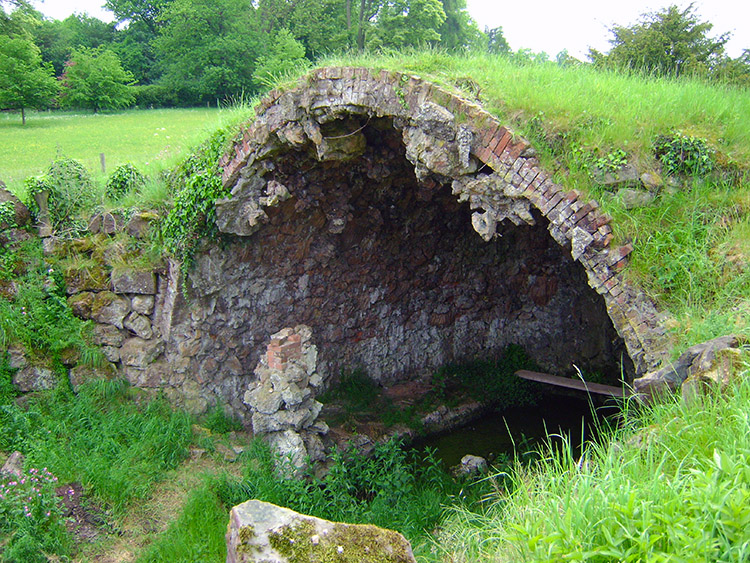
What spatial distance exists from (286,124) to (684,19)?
8.12 metres

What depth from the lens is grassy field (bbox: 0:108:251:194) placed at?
846 centimetres

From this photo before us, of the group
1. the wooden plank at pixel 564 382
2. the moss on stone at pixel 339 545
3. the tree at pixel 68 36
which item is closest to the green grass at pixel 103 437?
the moss on stone at pixel 339 545

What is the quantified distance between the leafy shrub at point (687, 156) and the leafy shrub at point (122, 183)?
6265 mm

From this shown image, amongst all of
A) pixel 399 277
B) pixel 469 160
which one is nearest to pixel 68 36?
pixel 399 277

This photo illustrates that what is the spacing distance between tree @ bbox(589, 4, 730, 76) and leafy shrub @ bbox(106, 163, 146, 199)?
26.3ft

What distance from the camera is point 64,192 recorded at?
23.1 feet

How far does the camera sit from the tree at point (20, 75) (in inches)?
658

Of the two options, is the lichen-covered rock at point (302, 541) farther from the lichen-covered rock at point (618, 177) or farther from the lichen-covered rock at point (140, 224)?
the lichen-covered rock at point (140, 224)

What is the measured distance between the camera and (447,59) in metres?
5.46

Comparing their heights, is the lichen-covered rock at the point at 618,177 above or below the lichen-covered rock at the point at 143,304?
above

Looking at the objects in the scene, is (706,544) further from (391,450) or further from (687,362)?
(391,450)

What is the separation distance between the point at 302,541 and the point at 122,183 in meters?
6.19

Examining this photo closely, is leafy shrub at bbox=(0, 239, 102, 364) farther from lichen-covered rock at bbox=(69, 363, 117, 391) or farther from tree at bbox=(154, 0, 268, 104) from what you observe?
tree at bbox=(154, 0, 268, 104)

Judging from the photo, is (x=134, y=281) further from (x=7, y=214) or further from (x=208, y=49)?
(x=208, y=49)
